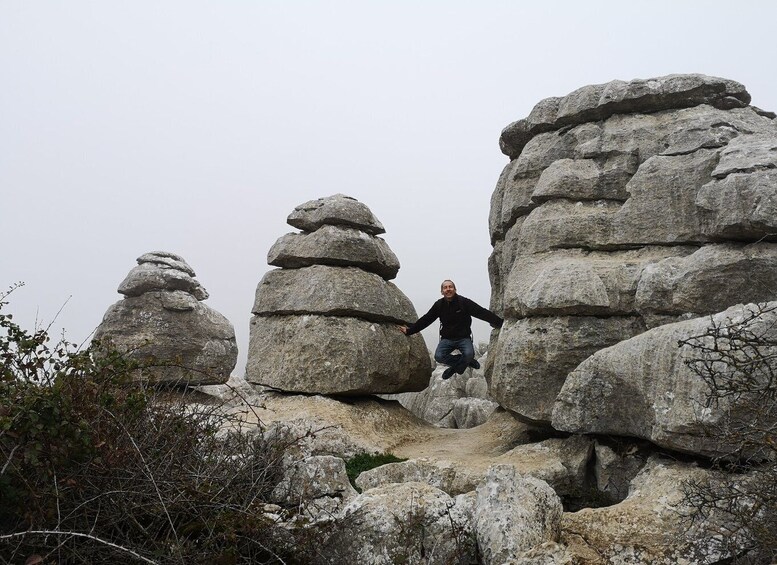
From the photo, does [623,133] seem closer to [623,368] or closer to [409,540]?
[623,368]

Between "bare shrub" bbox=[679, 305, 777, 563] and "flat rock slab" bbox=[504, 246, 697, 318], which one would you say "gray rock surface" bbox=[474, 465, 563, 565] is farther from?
"flat rock slab" bbox=[504, 246, 697, 318]

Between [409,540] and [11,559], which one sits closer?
[11,559]

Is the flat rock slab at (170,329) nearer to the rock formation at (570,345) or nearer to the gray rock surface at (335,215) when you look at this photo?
the rock formation at (570,345)

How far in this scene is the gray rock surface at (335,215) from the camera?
16578 mm

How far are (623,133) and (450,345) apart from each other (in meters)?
5.88

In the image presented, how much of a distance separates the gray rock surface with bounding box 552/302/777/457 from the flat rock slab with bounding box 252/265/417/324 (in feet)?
17.7

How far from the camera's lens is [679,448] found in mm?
9867

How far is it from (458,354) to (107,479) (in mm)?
10247

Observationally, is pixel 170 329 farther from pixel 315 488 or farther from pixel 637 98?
pixel 637 98

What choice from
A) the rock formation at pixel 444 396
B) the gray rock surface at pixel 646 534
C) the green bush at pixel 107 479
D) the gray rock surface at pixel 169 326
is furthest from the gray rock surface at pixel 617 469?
the gray rock surface at pixel 169 326

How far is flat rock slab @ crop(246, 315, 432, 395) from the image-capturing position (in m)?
14.9

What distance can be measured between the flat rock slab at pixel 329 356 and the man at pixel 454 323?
0.89 metres

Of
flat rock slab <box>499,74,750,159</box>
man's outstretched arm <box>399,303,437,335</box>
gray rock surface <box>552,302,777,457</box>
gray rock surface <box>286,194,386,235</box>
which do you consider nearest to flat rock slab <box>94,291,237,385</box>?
gray rock surface <box>286,194,386,235</box>

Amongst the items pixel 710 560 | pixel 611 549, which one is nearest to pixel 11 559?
pixel 611 549
